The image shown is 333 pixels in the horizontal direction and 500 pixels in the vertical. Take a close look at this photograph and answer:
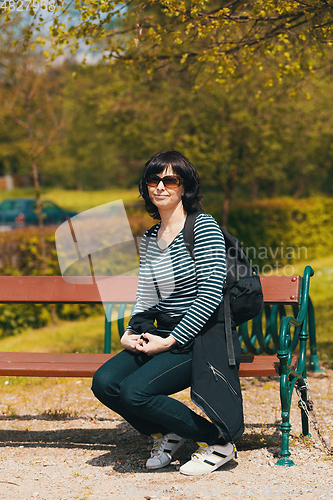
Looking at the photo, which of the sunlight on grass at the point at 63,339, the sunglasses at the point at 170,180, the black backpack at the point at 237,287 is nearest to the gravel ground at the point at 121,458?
the black backpack at the point at 237,287

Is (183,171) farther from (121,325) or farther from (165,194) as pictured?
(121,325)

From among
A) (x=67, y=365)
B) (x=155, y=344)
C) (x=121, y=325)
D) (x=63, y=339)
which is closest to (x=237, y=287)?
(x=155, y=344)

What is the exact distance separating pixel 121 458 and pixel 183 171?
1.79 metres

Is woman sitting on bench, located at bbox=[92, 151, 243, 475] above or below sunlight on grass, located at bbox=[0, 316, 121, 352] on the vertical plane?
above

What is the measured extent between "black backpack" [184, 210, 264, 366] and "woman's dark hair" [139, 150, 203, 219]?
133 mm

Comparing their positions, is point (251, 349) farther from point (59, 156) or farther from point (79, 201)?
point (59, 156)

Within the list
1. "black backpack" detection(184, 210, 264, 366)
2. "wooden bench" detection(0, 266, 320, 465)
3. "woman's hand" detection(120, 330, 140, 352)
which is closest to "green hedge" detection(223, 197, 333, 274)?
"wooden bench" detection(0, 266, 320, 465)

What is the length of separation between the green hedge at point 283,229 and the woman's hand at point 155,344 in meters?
10.4

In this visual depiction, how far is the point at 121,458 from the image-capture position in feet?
10.6

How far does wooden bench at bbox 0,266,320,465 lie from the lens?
3.02 meters

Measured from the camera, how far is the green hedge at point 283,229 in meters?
13.6

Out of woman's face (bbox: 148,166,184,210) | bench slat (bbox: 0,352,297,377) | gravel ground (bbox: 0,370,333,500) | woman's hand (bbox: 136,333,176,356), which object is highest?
woman's face (bbox: 148,166,184,210)

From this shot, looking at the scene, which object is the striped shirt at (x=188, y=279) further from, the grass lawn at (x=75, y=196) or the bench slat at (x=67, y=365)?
the grass lawn at (x=75, y=196)

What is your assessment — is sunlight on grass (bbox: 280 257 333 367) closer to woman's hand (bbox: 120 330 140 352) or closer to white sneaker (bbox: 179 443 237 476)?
white sneaker (bbox: 179 443 237 476)
